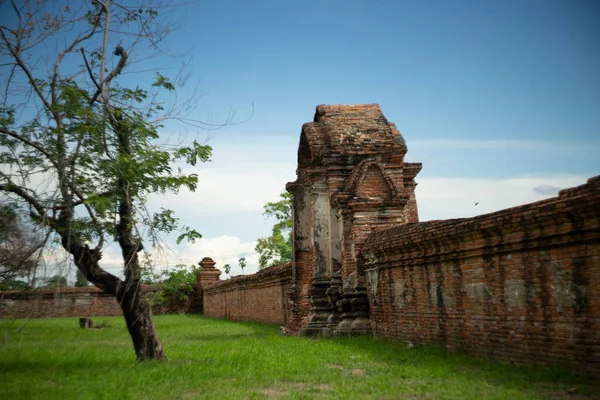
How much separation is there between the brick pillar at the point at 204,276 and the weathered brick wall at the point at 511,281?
21.6 m

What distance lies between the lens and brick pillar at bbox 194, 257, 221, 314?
95.6ft

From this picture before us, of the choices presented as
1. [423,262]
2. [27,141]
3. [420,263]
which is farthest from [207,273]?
[27,141]

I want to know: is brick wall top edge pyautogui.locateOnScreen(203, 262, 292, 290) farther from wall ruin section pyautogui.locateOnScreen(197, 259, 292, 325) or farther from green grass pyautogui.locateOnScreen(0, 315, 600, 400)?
green grass pyautogui.locateOnScreen(0, 315, 600, 400)

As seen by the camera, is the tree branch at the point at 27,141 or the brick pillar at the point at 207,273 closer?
the tree branch at the point at 27,141

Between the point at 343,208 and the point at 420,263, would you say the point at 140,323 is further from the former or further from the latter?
the point at 343,208

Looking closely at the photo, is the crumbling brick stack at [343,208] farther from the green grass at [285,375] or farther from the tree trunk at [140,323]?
the tree trunk at [140,323]

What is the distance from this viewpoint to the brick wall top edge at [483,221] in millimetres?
4809

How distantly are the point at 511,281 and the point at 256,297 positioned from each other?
532 inches

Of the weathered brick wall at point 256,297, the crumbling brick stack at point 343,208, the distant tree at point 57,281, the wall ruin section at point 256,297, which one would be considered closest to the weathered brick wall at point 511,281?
the crumbling brick stack at point 343,208

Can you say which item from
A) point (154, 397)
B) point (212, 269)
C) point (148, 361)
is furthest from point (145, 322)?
point (212, 269)

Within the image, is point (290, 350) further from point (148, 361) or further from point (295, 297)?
point (295, 297)

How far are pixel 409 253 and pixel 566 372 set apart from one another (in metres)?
3.25

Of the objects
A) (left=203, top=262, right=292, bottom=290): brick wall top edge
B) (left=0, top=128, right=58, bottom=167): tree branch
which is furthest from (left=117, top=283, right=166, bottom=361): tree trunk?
(left=203, top=262, right=292, bottom=290): brick wall top edge

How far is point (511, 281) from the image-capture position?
589 centimetres
